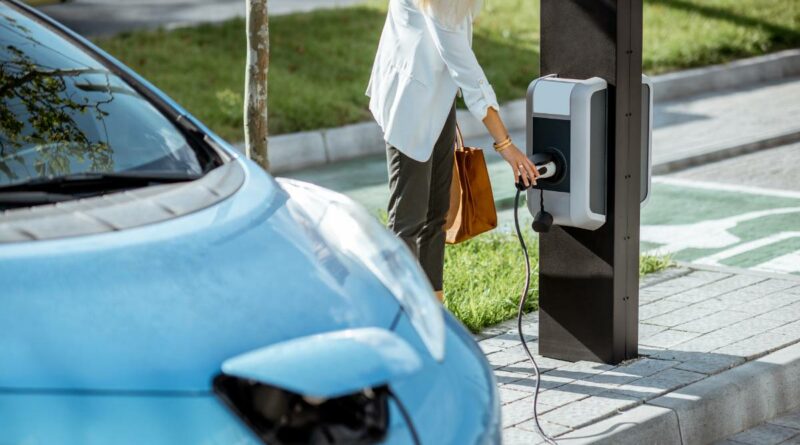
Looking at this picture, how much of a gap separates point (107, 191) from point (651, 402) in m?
2.13

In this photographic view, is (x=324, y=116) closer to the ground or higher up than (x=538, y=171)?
closer to the ground

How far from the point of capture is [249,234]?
2.73 metres

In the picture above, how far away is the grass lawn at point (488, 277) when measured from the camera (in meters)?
5.30

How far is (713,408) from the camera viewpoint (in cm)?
433

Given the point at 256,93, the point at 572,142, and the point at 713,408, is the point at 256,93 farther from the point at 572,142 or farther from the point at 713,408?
the point at 713,408

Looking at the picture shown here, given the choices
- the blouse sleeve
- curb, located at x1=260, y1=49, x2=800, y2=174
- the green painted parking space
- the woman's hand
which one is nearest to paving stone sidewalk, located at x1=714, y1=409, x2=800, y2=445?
the woman's hand

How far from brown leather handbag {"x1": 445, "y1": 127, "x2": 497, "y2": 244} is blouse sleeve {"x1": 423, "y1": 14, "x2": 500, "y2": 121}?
45 cm

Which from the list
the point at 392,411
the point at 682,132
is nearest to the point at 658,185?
the point at 682,132

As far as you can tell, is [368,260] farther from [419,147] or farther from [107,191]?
[419,147]

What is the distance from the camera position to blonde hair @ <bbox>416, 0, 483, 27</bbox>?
14.4 ft

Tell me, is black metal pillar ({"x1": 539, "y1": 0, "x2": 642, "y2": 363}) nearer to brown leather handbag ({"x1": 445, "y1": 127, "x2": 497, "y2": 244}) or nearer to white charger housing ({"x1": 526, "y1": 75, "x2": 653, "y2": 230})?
white charger housing ({"x1": 526, "y1": 75, "x2": 653, "y2": 230})

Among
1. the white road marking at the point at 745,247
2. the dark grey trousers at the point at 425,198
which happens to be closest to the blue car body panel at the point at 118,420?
the dark grey trousers at the point at 425,198

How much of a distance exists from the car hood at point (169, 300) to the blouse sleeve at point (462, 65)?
5.52 feet

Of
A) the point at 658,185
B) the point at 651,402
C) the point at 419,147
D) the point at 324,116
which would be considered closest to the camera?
the point at 651,402
